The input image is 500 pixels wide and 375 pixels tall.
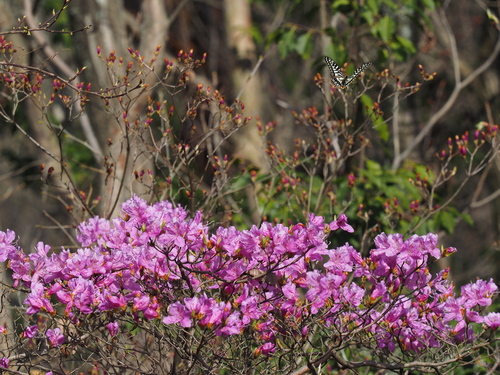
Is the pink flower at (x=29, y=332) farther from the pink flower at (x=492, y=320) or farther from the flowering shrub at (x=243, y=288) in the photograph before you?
the pink flower at (x=492, y=320)

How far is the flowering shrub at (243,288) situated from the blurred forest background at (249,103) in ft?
2.55

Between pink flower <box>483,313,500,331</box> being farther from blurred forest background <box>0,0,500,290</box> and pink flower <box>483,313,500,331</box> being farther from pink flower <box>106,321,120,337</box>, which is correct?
pink flower <box>106,321,120,337</box>

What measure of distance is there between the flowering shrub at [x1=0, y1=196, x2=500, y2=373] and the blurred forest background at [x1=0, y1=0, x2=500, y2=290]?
2.55ft

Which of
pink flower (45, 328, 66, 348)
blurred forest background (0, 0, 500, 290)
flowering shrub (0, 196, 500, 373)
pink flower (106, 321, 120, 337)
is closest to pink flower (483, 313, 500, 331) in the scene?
flowering shrub (0, 196, 500, 373)

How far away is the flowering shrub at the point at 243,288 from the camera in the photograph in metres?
2.47

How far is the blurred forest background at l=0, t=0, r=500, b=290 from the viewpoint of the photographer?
3.93 m

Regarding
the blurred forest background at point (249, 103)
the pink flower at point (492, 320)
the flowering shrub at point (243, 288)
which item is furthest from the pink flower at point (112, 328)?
the pink flower at point (492, 320)

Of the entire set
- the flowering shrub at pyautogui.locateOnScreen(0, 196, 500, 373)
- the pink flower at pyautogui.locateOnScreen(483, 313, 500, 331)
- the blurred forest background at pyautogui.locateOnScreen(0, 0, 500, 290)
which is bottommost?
the pink flower at pyautogui.locateOnScreen(483, 313, 500, 331)

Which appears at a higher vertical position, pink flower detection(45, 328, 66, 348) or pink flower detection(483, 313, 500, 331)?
pink flower detection(45, 328, 66, 348)

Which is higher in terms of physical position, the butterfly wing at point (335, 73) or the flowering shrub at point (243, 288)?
the butterfly wing at point (335, 73)

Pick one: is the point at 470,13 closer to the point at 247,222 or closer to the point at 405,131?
the point at 405,131

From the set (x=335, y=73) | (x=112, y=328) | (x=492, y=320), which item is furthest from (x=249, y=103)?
→ (x=492, y=320)

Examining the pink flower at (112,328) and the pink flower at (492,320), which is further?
the pink flower at (112,328)

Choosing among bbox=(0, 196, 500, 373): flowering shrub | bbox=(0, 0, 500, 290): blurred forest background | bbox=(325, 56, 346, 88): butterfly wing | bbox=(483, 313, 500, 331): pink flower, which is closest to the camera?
bbox=(0, 196, 500, 373): flowering shrub
